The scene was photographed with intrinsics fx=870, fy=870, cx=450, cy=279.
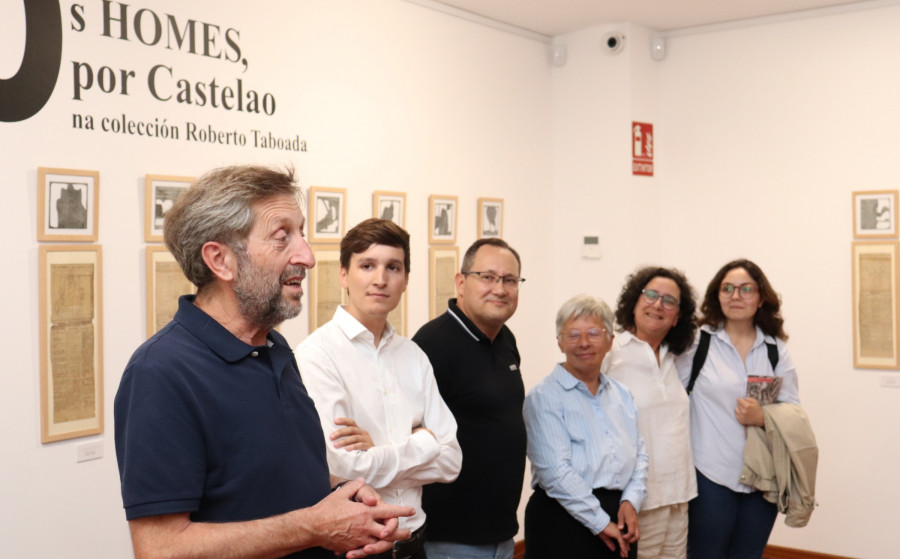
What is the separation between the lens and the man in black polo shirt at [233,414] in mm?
1519

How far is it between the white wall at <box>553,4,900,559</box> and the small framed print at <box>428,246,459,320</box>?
46.5 inches

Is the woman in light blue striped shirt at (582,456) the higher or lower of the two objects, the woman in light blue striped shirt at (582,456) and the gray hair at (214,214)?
the lower

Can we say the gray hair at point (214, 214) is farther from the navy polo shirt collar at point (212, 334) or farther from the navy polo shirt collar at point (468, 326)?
the navy polo shirt collar at point (468, 326)

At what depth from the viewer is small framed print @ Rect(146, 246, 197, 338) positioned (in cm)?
362

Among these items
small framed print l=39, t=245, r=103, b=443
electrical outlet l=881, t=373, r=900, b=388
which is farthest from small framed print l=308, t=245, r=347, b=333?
electrical outlet l=881, t=373, r=900, b=388

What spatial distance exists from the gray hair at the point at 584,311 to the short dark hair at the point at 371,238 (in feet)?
2.71

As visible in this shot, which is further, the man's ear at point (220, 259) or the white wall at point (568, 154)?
the white wall at point (568, 154)

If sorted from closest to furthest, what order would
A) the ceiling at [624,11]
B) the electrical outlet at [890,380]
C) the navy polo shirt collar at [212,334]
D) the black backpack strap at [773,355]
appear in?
1. the navy polo shirt collar at [212,334]
2. the black backpack strap at [773,355]
3. the electrical outlet at [890,380]
4. the ceiling at [624,11]

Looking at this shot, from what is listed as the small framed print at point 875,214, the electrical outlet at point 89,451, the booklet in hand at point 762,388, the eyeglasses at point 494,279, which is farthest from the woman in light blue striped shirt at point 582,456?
the small framed print at point 875,214

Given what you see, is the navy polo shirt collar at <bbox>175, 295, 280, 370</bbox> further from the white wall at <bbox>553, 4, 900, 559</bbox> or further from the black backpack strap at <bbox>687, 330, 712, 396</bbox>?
the white wall at <bbox>553, 4, 900, 559</bbox>

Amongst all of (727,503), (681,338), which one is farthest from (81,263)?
(727,503)

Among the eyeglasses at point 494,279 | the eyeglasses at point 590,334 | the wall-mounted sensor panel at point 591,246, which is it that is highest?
the wall-mounted sensor panel at point 591,246

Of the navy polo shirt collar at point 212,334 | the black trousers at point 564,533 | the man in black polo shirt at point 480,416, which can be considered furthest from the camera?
the black trousers at point 564,533

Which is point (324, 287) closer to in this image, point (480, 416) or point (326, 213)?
point (326, 213)
